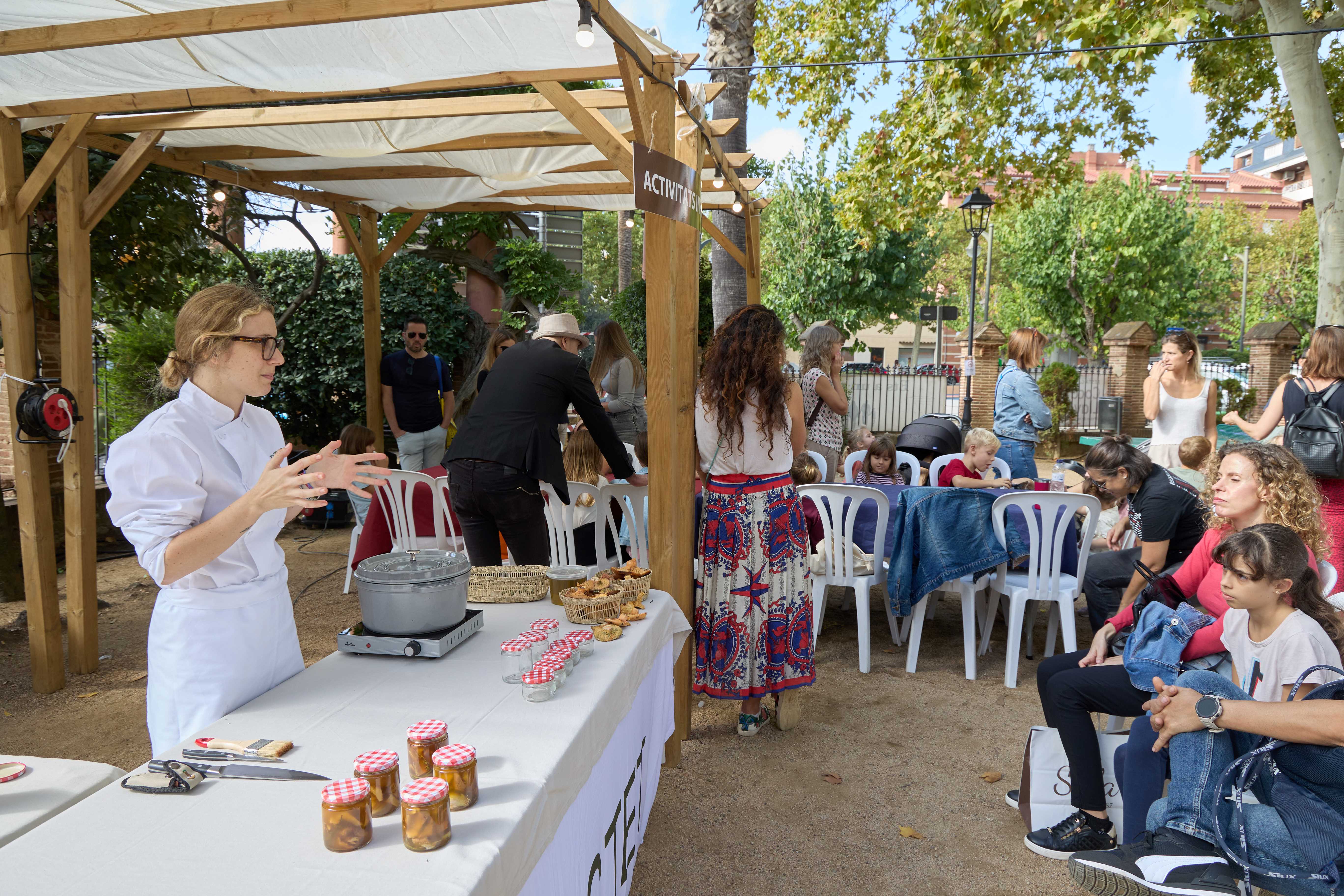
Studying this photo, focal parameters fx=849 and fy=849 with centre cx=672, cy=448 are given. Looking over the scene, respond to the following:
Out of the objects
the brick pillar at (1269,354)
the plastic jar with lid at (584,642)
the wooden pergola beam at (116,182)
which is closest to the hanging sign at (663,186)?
the plastic jar with lid at (584,642)

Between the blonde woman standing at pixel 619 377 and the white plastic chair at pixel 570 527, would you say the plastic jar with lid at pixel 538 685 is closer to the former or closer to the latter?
the white plastic chair at pixel 570 527

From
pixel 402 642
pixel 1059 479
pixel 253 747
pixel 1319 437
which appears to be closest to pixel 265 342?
pixel 402 642

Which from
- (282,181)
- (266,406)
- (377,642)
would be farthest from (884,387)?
(377,642)

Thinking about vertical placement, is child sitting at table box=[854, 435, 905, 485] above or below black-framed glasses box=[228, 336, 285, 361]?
below

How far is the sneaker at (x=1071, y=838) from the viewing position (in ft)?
9.14

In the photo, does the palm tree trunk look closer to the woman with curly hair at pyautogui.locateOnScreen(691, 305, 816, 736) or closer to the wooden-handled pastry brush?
the woman with curly hair at pyautogui.locateOnScreen(691, 305, 816, 736)

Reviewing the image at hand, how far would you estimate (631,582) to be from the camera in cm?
274

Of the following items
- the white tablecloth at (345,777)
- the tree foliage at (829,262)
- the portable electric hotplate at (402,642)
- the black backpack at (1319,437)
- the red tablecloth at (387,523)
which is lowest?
the red tablecloth at (387,523)

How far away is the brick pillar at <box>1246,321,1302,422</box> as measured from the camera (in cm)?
1600

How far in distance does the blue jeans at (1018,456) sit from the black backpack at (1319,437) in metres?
1.52

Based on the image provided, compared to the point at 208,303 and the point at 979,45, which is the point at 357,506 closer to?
the point at 208,303

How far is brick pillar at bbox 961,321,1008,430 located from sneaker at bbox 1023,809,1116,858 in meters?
13.3

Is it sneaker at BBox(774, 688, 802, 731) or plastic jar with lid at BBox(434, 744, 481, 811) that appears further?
sneaker at BBox(774, 688, 802, 731)

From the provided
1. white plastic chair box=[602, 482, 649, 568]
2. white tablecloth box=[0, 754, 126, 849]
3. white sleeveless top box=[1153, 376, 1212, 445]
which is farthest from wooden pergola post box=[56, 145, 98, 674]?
white sleeveless top box=[1153, 376, 1212, 445]
